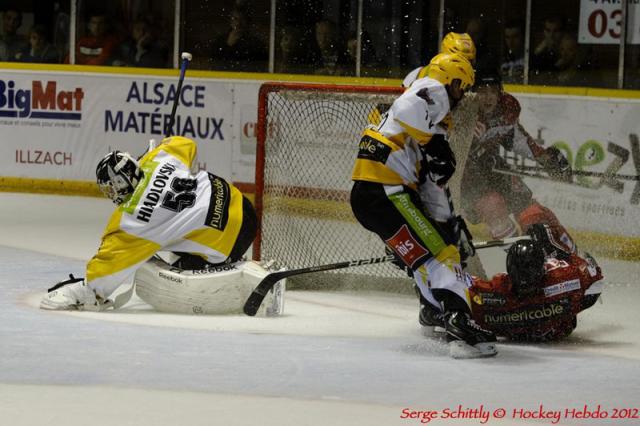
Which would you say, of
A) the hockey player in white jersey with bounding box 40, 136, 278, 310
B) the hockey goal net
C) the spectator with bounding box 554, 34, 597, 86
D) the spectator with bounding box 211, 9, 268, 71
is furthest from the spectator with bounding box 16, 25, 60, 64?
the hockey player in white jersey with bounding box 40, 136, 278, 310

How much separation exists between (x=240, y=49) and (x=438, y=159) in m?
4.44

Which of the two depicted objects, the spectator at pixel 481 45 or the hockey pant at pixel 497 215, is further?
the spectator at pixel 481 45

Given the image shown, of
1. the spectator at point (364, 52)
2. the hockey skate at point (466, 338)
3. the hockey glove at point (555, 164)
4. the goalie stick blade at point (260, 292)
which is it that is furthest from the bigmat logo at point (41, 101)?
the hockey skate at point (466, 338)

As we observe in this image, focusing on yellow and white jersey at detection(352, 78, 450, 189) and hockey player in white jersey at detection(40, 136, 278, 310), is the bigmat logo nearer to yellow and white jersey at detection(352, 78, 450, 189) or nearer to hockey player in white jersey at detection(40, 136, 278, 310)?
hockey player in white jersey at detection(40, 136, 278, 310)

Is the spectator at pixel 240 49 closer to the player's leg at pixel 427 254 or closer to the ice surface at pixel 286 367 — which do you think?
the ice surface at pixel 286 367

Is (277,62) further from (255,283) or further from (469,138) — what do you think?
(255,283)

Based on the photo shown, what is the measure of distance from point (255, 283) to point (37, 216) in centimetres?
324

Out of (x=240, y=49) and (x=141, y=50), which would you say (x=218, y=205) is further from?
(x=141, y=50)

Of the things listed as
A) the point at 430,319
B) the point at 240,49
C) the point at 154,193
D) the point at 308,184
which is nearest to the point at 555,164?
the point at 308,184

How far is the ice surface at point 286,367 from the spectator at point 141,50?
350cm

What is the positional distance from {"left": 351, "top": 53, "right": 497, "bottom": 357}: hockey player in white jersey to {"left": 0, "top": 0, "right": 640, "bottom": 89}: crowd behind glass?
3148 mm

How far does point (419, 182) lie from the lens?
15.5ft

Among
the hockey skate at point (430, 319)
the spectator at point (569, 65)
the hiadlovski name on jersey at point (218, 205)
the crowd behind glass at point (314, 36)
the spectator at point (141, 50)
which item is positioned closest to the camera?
the hockey skate at point (430, 319)

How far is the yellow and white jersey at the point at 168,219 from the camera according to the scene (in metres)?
5.12
